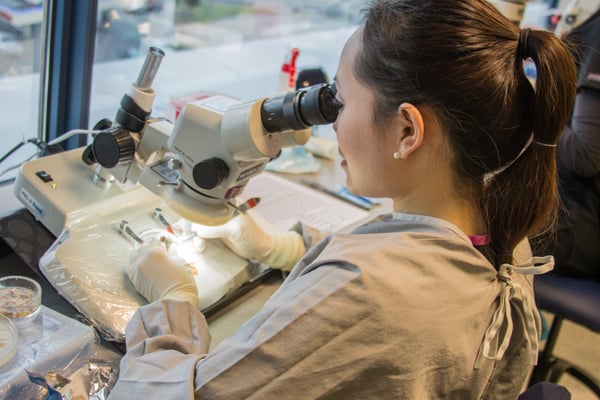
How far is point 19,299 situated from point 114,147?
32cm

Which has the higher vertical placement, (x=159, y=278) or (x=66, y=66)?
(x=66, y=66)

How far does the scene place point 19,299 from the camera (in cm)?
87

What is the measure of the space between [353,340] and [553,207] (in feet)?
1.47

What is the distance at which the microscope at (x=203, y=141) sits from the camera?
873mm

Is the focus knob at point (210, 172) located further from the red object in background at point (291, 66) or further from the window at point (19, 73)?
the red object in background at point (291, 66)

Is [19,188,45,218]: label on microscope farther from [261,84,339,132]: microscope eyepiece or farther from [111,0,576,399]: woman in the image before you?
[261,84,339,132]: microscope eyepiece

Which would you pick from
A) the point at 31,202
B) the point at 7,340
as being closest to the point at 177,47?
the point at 31,202

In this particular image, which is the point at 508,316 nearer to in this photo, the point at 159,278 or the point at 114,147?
the point at 159,278

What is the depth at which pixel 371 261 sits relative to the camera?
0.68m

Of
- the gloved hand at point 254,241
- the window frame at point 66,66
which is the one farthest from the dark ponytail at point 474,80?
the window frame at point 66,66

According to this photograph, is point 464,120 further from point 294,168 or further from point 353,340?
point 294,168

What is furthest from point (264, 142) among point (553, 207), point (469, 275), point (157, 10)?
point (157, 10)

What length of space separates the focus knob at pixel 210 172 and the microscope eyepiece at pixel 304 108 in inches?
4.5

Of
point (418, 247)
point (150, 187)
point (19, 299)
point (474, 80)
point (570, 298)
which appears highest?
point (474, 80)
